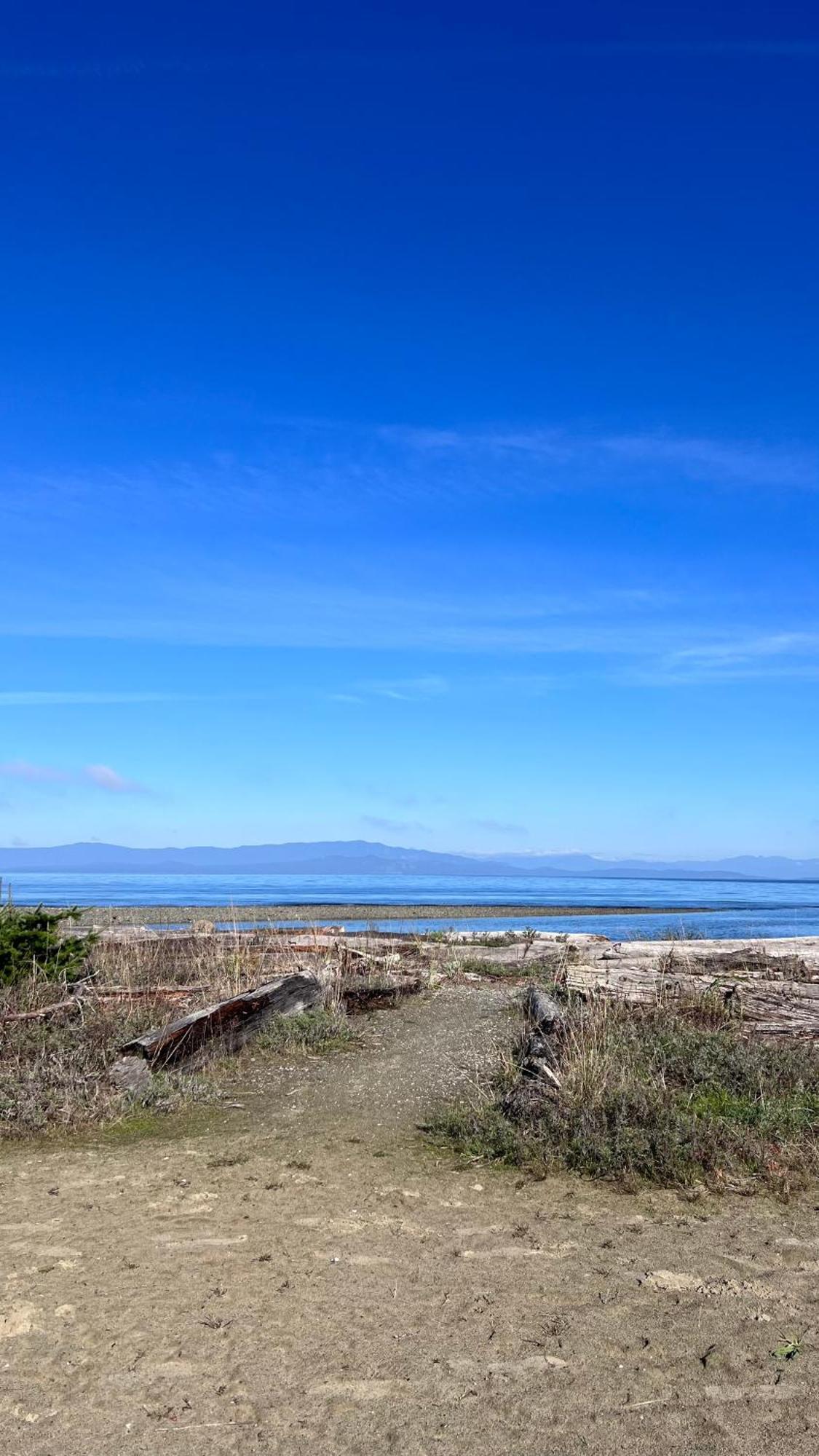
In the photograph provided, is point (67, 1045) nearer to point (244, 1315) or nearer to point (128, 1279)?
point (128, 1279)

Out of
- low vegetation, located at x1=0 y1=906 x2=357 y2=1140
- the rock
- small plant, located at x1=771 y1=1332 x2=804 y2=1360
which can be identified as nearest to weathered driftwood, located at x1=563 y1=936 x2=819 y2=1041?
low vegetation, located at x1=0 y1=906 x2=357 y2=1140

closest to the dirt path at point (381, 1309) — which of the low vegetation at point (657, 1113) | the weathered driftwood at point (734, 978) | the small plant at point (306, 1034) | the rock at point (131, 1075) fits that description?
the low vegetation at point (657, 1113)

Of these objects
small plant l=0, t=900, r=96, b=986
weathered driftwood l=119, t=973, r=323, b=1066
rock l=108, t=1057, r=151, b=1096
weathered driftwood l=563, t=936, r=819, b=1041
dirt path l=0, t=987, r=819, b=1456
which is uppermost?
small plant l=0, t=900, r=96, b=986

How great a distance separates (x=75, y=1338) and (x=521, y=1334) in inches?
90.5

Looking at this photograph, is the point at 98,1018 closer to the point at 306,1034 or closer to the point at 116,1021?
the point at 116,1021

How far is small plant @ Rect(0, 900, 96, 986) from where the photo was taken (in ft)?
40.9

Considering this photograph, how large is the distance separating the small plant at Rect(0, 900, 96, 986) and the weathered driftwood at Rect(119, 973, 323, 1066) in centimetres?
182

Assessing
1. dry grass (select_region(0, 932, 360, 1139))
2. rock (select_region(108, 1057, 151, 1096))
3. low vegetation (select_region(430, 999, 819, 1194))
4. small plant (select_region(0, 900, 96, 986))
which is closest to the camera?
low vegetation (select_region(430, 999, 819, 1194))

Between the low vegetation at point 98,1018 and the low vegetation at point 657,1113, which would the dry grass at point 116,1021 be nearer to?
the low vegetation at point 98,1018

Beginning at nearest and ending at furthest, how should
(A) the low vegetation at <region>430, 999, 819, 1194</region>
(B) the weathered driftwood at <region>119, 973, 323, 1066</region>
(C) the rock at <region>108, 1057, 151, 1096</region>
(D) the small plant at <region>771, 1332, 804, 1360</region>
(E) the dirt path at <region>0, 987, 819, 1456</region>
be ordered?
(E) the dirt path at <region>0, 987, 819, 1456</region> → (D) the small plant at <region>771, 1332, 804, 1360</region> → (A) the low vegetation at <region>430, 999, 819, 1194</region> → (C) the rock at <region>108, 1057, 151, 1096</region> → (B) the weathered driftwood at <region>119, 973, 323, 1066</region>

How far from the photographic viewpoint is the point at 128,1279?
5.95 meters

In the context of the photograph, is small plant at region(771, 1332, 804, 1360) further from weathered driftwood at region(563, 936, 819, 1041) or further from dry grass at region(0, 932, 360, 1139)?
dry grass at region(0, 932, 360, 1139)

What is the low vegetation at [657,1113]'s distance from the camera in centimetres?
792

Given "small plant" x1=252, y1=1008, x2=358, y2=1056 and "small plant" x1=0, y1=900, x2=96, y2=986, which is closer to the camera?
"small plant" x1=252, y1=1008, x2=358, y2=1056
